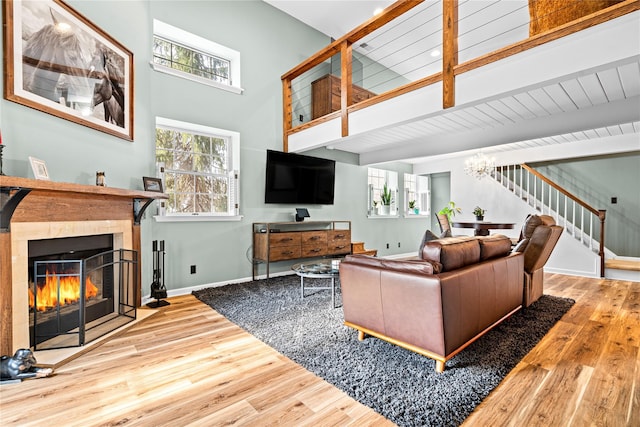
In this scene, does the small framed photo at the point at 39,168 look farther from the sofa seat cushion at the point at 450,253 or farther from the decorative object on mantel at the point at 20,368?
the sofa seat cushion at the point at 450,253

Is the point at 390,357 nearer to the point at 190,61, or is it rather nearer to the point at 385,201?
the point at 190,61

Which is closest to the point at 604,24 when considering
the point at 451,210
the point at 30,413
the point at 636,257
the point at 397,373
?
the point at 397,373

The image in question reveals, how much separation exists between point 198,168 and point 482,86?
11.3 feet

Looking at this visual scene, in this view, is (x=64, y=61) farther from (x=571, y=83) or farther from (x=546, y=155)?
(x=546, y=155)

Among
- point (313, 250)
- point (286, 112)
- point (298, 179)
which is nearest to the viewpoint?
point (313, 250)

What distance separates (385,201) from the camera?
22.3ft

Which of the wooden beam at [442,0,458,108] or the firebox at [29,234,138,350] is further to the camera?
the wooden beam at [442,0,458,108]

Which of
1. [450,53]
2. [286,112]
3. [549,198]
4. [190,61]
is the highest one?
[190,61]

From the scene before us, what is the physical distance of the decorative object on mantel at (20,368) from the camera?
1.80m

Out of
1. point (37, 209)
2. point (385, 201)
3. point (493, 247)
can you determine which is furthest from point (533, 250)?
point (37, 209)

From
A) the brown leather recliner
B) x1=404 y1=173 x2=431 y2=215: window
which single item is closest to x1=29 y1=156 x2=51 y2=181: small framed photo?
the brown leather recliner

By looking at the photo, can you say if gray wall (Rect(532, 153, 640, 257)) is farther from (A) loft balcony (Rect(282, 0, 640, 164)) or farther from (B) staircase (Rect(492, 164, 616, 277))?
(A) loft balcony (Rect(282, 0, 640, 164))

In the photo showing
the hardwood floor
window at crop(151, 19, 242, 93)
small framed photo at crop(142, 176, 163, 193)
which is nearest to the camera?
the hardwood floor

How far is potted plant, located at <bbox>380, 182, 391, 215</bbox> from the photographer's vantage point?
681cm
